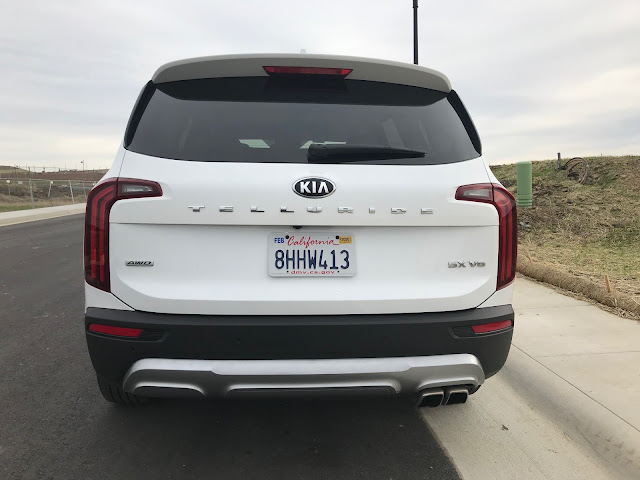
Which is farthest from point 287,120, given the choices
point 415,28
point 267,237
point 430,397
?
point 415,28

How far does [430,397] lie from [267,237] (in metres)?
1.14

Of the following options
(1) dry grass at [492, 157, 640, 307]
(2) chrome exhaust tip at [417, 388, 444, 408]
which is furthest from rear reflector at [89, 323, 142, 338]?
(1) dry grass at [492, 157, 640, 307]

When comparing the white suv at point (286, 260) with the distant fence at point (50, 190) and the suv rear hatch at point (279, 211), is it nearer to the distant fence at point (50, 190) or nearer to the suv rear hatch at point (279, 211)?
the suv rear hatch at point (279, 211)

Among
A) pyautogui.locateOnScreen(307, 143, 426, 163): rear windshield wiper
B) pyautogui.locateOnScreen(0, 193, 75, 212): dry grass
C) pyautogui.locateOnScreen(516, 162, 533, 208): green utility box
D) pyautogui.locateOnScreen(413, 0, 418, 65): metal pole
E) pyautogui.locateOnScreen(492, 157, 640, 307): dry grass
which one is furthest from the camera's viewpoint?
pyautogui.locateOnScreen(0, 193, 75, 212): dry grass

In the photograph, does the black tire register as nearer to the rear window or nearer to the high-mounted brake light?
the rear window

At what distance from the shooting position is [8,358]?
4.16 metres

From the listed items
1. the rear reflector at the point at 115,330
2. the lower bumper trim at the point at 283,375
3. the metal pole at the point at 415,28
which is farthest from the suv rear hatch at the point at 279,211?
the metal pole at the point at 415,28

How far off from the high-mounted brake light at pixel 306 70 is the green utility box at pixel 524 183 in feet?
38.0

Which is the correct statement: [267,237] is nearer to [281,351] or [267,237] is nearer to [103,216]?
[281,351]

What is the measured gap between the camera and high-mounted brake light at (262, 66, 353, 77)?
2.48 metres

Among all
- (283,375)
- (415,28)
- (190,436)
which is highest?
(415,28)

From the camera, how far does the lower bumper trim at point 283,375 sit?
2211 millimetres

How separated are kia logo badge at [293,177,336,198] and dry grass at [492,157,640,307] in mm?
4147

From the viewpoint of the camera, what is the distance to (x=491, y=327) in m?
2.39
